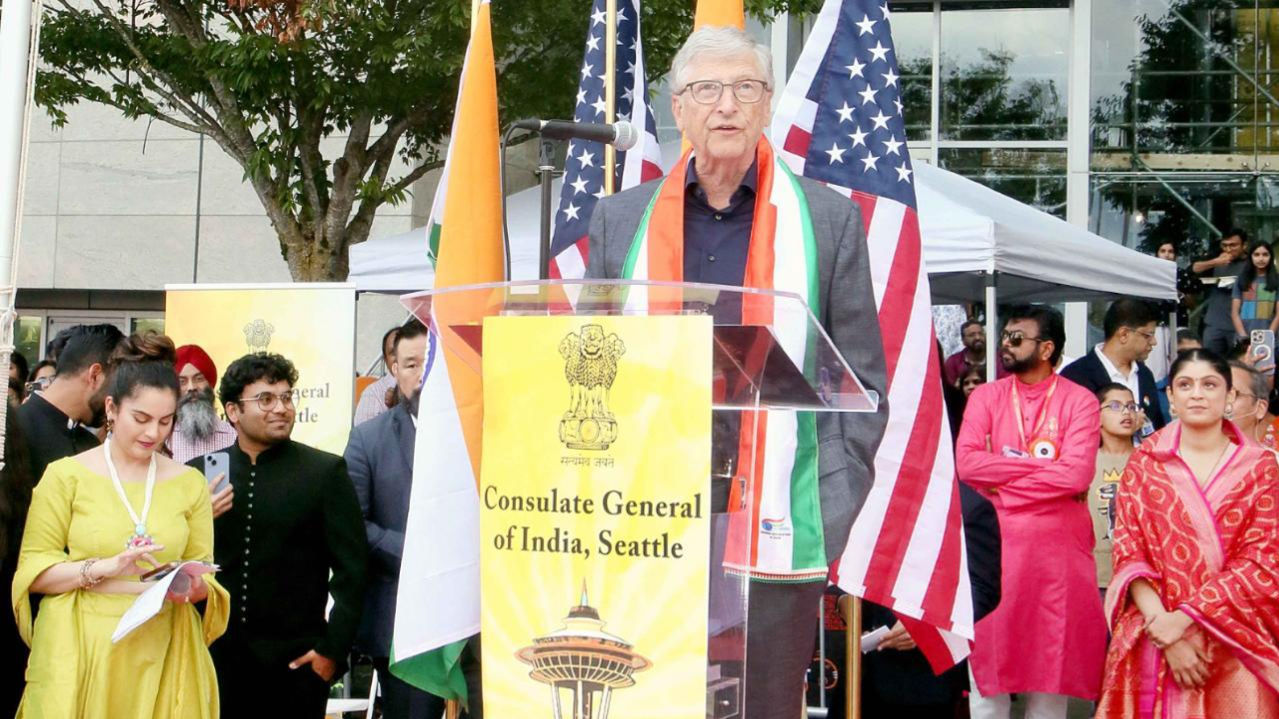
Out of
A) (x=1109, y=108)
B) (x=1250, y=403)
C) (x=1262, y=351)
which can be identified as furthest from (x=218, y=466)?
(x=1109, y=108)

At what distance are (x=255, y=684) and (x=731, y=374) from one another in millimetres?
3334

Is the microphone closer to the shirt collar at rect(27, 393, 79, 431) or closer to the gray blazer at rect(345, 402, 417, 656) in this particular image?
the gray blazer at rect(345, 402, 417, 656)

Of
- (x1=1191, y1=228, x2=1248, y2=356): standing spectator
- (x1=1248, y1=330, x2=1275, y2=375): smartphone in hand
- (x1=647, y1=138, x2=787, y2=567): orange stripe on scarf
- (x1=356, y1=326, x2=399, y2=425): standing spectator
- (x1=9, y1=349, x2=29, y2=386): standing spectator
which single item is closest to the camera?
(x1=647, y1=138, x2=787, y2=567): orange stripe on scarf

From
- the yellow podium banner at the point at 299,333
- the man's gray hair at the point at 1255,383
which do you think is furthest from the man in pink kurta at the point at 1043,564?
the yellow podium banner at the point at 299,333

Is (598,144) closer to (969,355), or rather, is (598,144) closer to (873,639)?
(873,639)

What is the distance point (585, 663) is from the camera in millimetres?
2688

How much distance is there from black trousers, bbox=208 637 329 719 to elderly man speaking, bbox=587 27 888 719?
8.46 feet

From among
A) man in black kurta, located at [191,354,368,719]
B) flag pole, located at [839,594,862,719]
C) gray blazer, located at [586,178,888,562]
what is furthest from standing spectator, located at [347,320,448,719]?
gray blazer, located at [586,178,888,562]

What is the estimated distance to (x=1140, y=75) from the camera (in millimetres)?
15391

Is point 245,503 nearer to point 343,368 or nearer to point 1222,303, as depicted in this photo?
point 343,368

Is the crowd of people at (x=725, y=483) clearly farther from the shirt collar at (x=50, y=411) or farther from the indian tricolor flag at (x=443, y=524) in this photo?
the indian tricolor flag at (x=443, y=524)

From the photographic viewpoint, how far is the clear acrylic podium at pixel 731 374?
8.80 feet

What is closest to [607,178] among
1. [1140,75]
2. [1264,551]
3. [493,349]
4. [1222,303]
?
[1264,551]

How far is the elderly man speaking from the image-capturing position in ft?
9.82
